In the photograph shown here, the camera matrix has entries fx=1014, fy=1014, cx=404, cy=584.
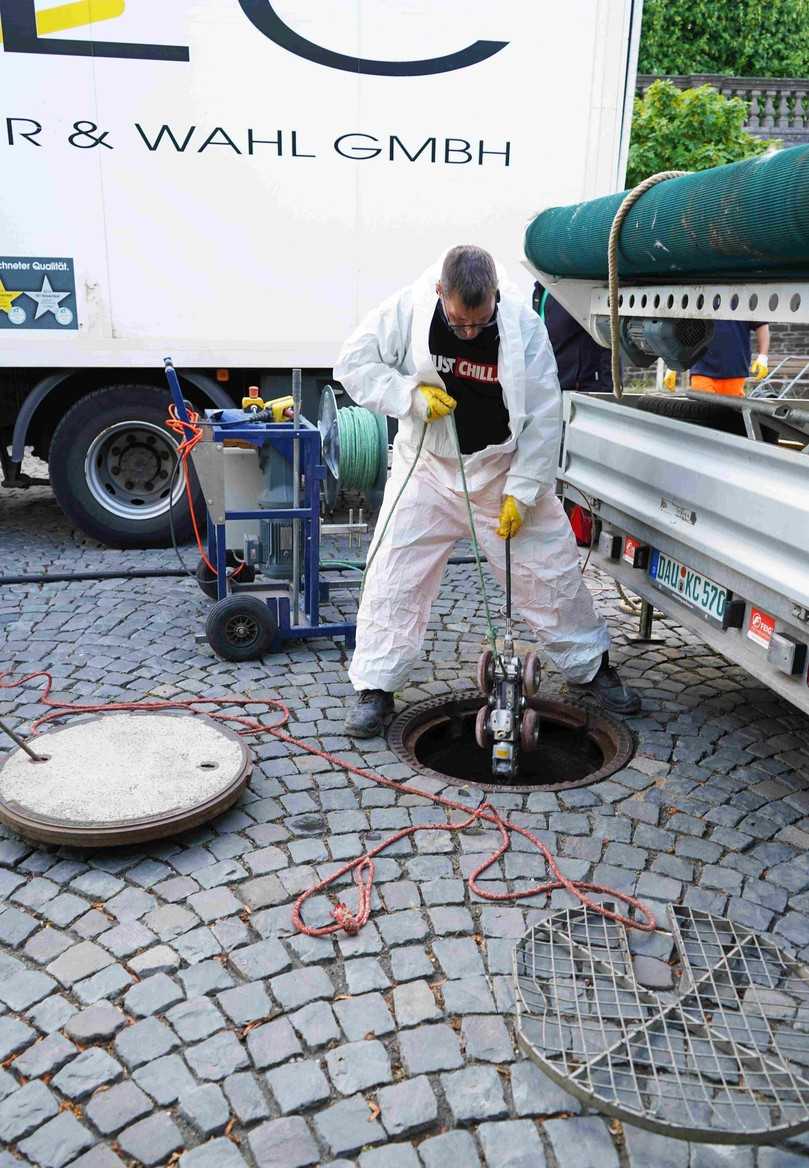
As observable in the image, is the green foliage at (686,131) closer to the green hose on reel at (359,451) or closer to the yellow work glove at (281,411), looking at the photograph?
the green hose on reel at (359,451)

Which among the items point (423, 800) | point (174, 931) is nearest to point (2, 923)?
point (174, 931)

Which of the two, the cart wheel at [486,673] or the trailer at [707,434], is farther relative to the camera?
the cart wheel at [486,673]

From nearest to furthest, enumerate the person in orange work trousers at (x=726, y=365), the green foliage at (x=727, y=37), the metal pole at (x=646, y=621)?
the metal pole at (x=646, y=621) < the person in orange work trousers at (x=726, y=365) < the green foliage at (x=727, y=37)

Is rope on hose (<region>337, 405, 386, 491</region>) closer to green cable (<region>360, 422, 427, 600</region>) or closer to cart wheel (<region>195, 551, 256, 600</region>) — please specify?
cart wheel (<region>195, 551, 256, 600</region>)

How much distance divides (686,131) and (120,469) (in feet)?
32.3

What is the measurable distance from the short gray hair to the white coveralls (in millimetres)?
231

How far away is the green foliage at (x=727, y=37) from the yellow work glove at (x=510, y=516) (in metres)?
23.4

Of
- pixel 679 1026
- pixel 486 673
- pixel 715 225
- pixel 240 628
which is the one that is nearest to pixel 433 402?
pixel 486 673

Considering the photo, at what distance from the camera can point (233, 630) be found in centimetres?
493

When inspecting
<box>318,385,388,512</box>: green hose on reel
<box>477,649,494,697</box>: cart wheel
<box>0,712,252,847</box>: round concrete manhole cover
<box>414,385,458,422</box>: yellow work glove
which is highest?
<box>414,385,458,422</box>: yellow work glove

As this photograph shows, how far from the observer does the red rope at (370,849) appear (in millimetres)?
3002

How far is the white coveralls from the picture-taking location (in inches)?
152

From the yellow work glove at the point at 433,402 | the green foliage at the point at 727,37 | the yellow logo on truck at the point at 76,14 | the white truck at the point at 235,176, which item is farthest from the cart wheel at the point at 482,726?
the green foliage at the point at 727,37

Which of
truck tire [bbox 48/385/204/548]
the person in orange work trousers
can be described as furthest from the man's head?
truck tire [bbox 48/385/204/548]
